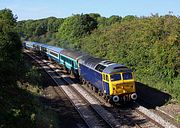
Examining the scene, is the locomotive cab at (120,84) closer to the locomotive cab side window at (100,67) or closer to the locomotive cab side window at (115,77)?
the locomotive cab side window at (115,77)

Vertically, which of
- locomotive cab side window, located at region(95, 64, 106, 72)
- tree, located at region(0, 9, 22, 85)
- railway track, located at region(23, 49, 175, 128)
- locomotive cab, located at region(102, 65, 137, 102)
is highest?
tree, located at region(0, 9, 22, 85)

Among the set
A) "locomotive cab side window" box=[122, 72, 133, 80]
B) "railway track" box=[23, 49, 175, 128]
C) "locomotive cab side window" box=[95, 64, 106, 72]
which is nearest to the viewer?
"railway track" box=[23, 49, 175, 128]

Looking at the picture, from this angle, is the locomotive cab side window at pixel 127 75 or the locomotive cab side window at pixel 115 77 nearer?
the locomotive cab side window at pixel 115 77

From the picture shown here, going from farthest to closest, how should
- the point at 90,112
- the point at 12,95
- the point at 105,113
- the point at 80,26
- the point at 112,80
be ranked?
the point at 80,26
the point at 112,80
the point at 90,112
the point at 105,113
the point at 12,95

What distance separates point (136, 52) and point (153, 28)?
12.3ft

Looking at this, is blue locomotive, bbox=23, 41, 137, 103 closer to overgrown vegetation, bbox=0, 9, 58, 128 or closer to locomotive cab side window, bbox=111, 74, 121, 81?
locomotive cab side window, bbox=111, 74, 121, 81

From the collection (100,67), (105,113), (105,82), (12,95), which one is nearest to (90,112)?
(105,113)

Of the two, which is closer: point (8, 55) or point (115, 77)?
point (8, 55)

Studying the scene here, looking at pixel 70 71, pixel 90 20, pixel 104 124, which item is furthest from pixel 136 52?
pixel 90 20

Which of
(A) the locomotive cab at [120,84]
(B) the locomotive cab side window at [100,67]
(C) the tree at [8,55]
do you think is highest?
(C) the tree at [8,55]

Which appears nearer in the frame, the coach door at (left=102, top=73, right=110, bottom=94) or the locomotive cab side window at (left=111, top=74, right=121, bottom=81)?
the locomotive cab side window at (left=111, top=74, right=121, bottom=81)

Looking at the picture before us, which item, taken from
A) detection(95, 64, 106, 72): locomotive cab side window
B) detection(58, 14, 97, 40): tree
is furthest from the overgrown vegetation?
detection(58, 14, 97, 40): tree

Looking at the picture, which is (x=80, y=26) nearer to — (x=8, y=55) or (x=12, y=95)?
(x=8, y=55)

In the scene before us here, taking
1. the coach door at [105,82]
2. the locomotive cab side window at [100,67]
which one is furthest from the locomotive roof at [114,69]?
the locomotive cab side window at [100,67]
